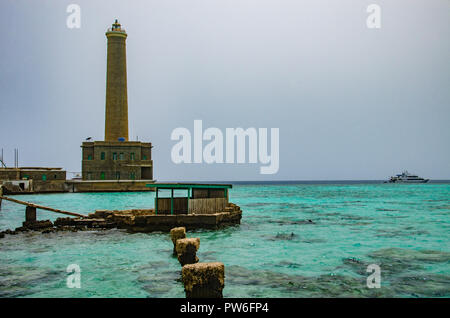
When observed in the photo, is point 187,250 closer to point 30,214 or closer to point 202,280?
point 202,280

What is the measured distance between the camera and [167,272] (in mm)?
13523

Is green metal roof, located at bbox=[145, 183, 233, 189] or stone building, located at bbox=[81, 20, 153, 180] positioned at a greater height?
stone building, located at bbox=[81, 20, 153, 180]

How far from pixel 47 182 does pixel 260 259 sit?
6724cm

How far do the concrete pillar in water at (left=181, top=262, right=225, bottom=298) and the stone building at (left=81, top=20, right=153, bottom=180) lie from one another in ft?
207

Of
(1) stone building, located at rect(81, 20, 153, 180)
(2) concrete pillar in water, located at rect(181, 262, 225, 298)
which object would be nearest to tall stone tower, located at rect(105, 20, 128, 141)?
(1) stone building, located at rect(81, 20, 153, 180)

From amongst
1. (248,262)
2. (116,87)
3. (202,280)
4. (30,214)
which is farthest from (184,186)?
(116,87)

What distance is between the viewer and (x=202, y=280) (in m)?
8.59

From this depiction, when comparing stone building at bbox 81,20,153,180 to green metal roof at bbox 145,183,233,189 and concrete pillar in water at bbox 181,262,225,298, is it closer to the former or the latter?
green metal roof at bbox 145,183,233,189

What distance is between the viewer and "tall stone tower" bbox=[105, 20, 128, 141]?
68.5 metres

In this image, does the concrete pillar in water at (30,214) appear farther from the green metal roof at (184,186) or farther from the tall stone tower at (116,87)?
the tall stone tower at (116,87)

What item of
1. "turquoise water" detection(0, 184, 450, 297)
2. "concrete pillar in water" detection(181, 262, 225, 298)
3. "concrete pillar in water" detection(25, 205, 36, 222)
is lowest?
"turquoise water" detection(0, 184, 450, 297)

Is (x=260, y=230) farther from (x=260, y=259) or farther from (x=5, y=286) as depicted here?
(x=5, y=286)

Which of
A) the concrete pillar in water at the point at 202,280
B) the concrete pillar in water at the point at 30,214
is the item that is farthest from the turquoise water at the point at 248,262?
the concrete pillar in water at the point at 30,214

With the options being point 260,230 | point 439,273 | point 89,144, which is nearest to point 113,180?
point 89,144
